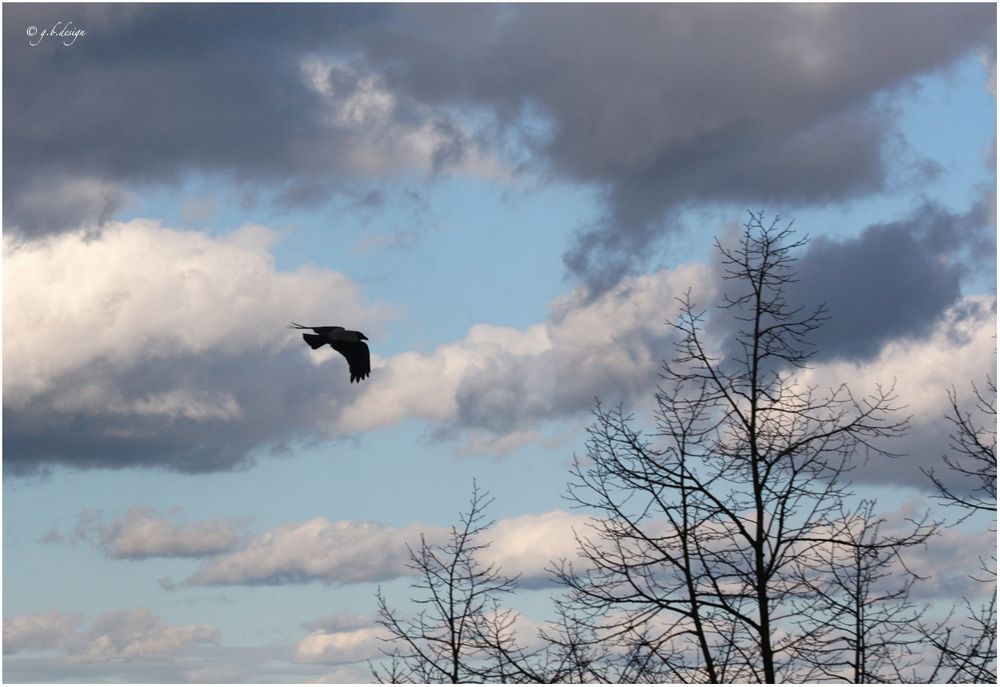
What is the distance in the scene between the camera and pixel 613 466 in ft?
36.4

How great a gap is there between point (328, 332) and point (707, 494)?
30.6ft

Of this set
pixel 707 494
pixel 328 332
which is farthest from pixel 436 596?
pixel 328 332

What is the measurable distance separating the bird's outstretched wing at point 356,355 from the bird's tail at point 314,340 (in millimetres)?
176

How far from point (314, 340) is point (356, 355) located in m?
0.70

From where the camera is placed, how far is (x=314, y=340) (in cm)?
1848

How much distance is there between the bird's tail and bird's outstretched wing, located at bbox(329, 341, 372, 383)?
0.18 m

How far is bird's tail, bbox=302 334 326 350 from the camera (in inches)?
721

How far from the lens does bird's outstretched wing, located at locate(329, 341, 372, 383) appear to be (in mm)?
18359

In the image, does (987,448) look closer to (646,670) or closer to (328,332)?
(646,670)

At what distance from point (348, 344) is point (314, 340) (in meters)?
0.57

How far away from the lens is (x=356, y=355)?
18.6 m

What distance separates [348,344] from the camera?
18.8m

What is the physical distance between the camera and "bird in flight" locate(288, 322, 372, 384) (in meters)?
18.4

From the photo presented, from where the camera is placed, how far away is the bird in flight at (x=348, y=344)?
18406 millimetres
